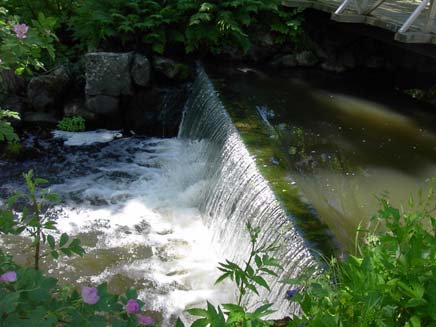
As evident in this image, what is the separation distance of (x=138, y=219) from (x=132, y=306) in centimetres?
398

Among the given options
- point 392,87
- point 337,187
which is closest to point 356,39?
point 392,87

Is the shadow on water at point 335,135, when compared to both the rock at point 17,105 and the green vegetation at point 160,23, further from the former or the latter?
the rock at point 17,105

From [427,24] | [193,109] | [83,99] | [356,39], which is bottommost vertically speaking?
[83,99]

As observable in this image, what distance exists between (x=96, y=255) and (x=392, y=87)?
20.1 ft

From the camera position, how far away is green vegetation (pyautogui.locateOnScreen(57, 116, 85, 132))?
7422 millimetres

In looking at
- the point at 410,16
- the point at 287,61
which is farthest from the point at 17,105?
the point at 410,16

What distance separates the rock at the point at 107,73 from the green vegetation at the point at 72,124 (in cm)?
47

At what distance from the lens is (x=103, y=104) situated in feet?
24.7

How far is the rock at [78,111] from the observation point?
24.9ft

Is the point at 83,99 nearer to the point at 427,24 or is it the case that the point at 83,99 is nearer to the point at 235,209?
the point at 235,209

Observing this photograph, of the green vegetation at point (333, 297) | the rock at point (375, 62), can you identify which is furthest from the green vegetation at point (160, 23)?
the green vegetation at point (333, 297)

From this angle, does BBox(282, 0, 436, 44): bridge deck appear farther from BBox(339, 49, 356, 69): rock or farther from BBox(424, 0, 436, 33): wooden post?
BBox(339, 49, 356, 69): rock

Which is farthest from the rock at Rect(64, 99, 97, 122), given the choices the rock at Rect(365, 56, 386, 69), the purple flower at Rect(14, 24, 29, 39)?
the purple flower at Rect(14, 24, 29, 39)

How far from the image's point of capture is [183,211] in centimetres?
555
